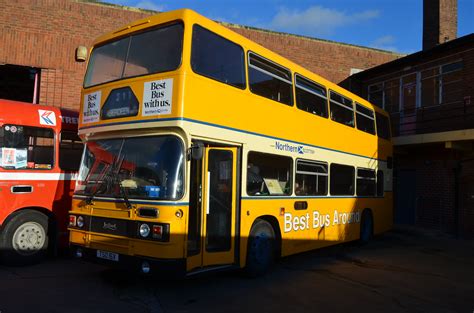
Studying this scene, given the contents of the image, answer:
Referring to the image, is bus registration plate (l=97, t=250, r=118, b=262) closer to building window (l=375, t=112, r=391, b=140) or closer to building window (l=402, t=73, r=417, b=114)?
building window (l=375, t=112, r=391, b=140)

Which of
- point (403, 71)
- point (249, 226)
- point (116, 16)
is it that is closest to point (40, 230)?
point (249, 226)

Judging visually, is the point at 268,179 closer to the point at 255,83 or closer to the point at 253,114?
the point at 253,114

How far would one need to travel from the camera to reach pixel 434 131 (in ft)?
49.4

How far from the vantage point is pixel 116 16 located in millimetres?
14766

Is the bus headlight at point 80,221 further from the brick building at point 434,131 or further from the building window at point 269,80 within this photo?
the brick building at point 434,131

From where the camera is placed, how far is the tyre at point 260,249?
7398mm

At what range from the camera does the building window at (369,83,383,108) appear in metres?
18.1

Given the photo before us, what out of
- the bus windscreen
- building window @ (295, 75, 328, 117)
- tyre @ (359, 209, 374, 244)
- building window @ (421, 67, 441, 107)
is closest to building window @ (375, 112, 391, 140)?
tyre @ (359, 209, 374, 244)

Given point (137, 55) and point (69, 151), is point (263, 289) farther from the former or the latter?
point (69, 151)

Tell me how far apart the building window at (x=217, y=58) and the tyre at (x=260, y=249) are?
2499 mm

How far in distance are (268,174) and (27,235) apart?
4.53 m

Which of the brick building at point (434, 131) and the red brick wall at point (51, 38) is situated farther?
the brick building at point (434, 131)

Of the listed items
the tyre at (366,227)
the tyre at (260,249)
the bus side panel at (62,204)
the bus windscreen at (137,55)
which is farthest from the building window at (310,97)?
the bus side panel at (62,204)

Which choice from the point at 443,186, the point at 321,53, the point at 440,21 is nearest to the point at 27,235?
the point at 443,186
